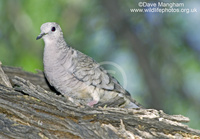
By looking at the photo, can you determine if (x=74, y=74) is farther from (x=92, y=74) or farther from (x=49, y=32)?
(x=49, y=32)

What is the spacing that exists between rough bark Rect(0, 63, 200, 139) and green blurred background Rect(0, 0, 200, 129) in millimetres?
2331

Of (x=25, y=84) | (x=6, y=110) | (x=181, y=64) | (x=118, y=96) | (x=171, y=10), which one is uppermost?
(x=171, y=10)

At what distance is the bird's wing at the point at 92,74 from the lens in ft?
12.2

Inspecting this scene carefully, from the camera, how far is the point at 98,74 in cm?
384

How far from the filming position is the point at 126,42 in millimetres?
6527

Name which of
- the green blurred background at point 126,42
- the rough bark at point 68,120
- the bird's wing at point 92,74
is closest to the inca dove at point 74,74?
the bird's wing at point 92,74

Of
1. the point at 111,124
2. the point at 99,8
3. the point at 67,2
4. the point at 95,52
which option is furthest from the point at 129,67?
the point at 111,124

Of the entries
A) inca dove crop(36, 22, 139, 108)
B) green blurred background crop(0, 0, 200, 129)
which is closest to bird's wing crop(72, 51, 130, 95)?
inca dove crop(36, 22, 139, 108)

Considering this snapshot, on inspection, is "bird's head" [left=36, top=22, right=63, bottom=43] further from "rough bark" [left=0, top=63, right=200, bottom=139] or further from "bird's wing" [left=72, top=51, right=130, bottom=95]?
"rough bark" [left=0, top=63, right=200, bottom=139]

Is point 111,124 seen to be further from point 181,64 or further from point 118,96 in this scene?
point 181,64

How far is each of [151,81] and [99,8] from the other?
7.78 feet

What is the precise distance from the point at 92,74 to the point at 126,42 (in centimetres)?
286

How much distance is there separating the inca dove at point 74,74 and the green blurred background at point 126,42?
1754 mm

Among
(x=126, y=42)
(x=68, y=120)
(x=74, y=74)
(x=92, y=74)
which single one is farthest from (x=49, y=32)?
(x=126, y=42)
